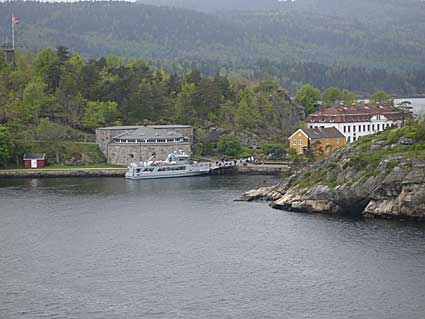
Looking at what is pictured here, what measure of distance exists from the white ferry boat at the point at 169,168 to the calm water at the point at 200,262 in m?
11.3

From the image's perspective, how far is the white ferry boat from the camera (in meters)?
55.5

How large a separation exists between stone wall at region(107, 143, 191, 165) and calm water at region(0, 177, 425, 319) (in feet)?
51.2

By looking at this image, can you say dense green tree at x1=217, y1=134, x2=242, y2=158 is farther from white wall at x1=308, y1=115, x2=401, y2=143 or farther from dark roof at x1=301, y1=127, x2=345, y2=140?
white wall at x1=308, y1=115, x2=401, y2=143

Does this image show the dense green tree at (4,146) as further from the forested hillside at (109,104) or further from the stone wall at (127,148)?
the stone wall at (127,148)

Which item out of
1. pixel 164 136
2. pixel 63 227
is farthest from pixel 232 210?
pixel 164 136

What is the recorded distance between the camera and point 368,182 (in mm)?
39188

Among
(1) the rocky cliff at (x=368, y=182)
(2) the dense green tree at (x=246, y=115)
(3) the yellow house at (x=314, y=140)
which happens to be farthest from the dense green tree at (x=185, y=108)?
(1) the rocky cliff at (x=368, y=182)

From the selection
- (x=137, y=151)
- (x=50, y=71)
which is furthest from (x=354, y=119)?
(x=50, y=71)

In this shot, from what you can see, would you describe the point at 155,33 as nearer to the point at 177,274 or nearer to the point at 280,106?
the point at 280,106

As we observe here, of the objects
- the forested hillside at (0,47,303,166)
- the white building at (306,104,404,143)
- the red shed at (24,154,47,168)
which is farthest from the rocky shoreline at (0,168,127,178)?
the white building at (306,104,404,143)

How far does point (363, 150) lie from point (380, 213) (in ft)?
16.3

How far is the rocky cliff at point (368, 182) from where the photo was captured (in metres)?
37.8

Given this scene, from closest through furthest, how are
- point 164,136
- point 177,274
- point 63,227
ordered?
1. point 177,274
2. point 63,227
3. point 164,136

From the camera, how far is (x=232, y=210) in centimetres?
4112
